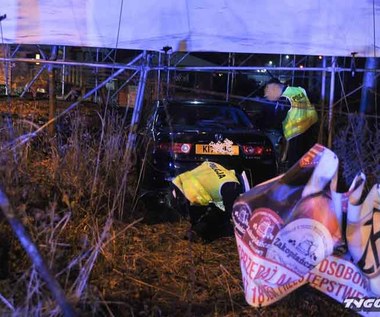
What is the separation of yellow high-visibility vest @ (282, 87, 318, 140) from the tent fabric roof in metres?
1.19

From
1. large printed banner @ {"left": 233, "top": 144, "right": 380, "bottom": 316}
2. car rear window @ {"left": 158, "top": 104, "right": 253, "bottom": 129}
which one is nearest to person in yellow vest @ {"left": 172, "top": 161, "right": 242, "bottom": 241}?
large printed banner @ {"left": 233, "top": 144, "right": 380, "bottom": 316}

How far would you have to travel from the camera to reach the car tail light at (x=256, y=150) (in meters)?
6.71

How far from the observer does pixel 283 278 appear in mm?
3352

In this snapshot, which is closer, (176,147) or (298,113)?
(176,147)

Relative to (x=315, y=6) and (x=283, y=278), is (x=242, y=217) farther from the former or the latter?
(x=315, y=6)

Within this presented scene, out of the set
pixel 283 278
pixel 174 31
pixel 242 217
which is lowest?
pixel 283 278

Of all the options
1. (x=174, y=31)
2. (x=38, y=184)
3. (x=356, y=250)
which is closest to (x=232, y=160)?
(x=174, y=31)

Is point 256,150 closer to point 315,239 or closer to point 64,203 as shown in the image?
point 64,203

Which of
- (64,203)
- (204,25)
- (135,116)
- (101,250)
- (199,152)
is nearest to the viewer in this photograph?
(101,250)

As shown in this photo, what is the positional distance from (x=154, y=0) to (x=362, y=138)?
3.27 m

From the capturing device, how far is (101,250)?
12.9ft

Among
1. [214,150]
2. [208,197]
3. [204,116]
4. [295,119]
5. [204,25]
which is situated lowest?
[208,197]

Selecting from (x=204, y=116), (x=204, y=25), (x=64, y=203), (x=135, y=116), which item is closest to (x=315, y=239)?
(x=64, y=203)

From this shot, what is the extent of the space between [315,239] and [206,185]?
175cm
